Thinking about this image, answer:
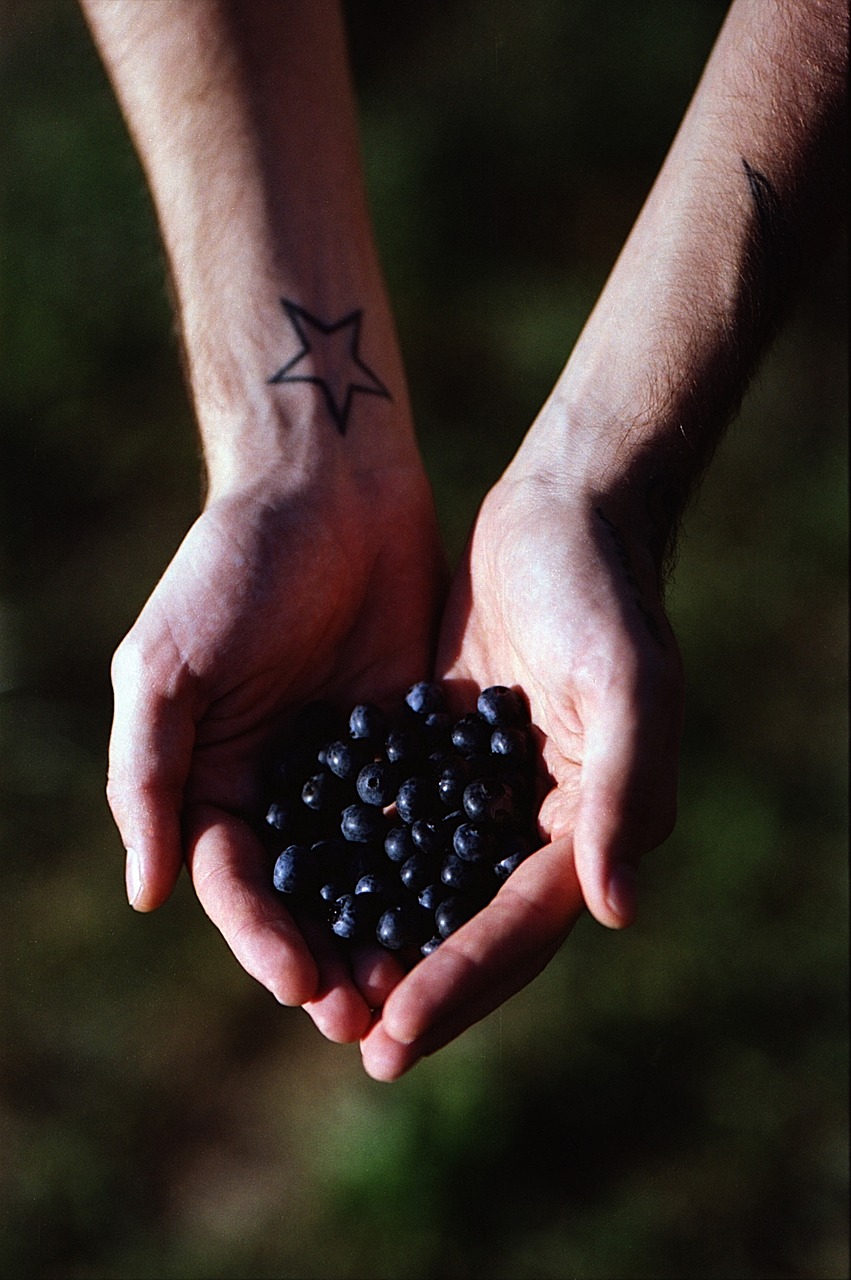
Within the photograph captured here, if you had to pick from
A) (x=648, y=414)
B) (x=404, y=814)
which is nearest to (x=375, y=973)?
(x=404, y=814)

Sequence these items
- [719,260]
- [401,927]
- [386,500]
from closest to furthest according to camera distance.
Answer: [401,927] → [719,260] → [386,500]

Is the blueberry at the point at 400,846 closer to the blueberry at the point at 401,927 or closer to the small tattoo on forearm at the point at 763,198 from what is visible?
the blueberry at the point at 401,927

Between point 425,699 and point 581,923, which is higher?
point 425,699

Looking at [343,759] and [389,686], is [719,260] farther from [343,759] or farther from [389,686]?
[343,759]

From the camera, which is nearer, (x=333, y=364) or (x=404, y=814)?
(x=404, y=814)

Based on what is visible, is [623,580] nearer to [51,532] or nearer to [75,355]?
[51,532]
